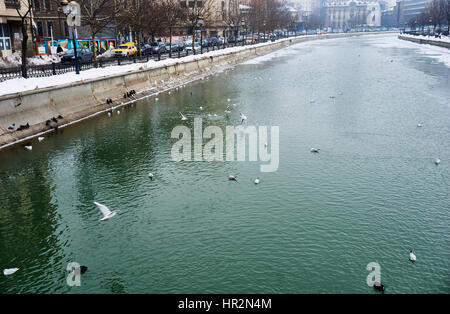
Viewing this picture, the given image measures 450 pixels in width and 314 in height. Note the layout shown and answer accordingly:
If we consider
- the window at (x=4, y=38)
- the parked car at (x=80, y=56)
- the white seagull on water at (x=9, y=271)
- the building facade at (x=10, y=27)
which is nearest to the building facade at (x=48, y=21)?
the building facade at (x=10, y=27)

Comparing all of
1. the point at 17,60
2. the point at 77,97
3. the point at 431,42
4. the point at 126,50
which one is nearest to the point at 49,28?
the point at 126,50

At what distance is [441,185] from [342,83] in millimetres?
23740

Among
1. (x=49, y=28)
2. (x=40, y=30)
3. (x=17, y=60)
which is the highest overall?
(x=49, y=28)

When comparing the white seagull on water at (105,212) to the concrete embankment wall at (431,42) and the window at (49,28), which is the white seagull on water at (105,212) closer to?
the window at (49,28)

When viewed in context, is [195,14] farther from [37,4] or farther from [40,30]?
[40,30]

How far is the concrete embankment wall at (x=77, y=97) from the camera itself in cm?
1934

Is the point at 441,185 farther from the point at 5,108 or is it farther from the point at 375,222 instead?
the point at 5,108

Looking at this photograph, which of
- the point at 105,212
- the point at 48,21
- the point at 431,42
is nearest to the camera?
the point at 105,212

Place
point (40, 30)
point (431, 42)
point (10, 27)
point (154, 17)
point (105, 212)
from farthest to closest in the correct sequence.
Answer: point (431, 42) → point (40, 30) → point (154, 17) → point (10, 27) → point (105, 212)

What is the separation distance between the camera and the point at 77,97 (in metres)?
24.4

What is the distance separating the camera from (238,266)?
993 cm

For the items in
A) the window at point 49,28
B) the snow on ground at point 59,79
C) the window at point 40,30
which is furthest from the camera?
the window at point 49,28

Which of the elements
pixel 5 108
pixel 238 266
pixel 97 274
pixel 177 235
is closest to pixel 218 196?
pixel 177 235

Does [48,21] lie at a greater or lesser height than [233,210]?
greater
